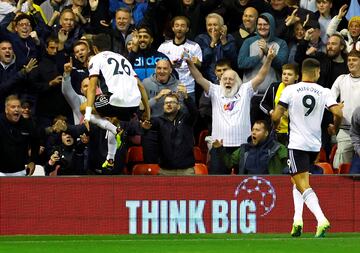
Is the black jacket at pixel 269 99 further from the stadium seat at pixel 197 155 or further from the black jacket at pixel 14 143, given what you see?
the black jacket at pixel 14 143

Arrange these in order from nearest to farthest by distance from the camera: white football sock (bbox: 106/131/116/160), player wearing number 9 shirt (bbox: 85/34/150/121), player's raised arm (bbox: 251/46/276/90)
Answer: player wearing number 9 shirt (bbox: 85/34/150/121), white football sock (bbox: 106/131/116/160), player's raised arm (bbox: 251/46/276/90)

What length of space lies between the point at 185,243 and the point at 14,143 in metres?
4.51

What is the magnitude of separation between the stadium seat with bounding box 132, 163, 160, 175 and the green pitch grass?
1.71 meters

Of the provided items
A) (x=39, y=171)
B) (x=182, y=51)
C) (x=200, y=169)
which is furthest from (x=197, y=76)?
(x=39, y=171)

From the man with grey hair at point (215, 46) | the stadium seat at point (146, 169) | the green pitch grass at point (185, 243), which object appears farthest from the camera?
the man with grey hair at point (215, 46)

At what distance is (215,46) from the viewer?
19750 mm

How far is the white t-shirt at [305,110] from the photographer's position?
48.8 feet

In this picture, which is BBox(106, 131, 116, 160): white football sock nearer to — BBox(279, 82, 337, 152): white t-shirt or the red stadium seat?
the red stadium seat

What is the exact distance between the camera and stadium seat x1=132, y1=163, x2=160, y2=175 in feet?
60.3

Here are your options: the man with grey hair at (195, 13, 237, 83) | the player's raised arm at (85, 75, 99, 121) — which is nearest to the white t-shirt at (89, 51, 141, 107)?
the player's raised arm at (85, 75, 99, 121)

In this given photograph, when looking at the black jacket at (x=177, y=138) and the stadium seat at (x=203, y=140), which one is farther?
the stadium seat at (x=203, y=140)

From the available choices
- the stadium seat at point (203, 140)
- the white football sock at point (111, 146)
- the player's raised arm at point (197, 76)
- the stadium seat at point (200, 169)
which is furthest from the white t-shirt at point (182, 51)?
the white football sock at point (111, 146)

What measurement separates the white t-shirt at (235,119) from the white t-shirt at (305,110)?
330cm

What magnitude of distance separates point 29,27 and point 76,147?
2787 mm
